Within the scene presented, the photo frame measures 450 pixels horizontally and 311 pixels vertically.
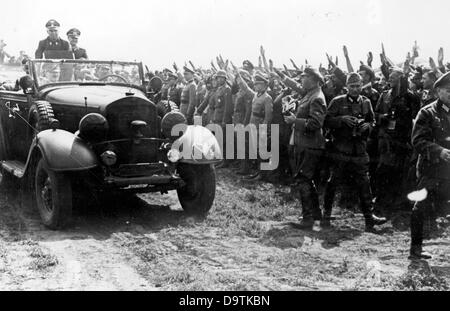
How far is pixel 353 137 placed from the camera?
6551mm

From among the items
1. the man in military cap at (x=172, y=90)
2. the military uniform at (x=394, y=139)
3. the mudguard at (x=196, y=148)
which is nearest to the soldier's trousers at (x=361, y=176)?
the military uniform at (x=394, y=139)

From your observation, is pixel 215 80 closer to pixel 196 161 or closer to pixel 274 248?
pixel 196 161

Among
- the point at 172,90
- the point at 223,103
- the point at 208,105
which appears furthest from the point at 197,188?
the point at 172,90

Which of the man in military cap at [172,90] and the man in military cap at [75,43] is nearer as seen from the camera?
the man in military cap at [75,43]

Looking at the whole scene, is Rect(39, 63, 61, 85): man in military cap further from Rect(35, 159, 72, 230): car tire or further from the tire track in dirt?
the tire track in dirt

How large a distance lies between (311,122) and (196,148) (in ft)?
4.75

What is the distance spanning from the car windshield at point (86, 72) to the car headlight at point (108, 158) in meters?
1.86

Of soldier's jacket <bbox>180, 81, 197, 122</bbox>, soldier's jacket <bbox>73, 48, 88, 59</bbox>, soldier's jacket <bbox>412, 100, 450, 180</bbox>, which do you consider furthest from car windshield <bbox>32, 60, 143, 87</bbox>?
soldier's jacket <bbox>412, 100, 450, 180</bbox>

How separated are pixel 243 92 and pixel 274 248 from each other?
5.21 meters

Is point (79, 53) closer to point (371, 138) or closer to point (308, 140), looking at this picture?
point (308, 140)

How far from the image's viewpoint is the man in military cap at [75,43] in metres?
8.95

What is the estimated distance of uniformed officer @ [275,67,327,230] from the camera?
6480 mm

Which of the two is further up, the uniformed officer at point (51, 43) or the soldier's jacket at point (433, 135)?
the uniformed officer at point (51, 43)

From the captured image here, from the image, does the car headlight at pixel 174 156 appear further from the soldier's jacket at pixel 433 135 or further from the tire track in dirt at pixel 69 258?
the soldier's jacket at pixel 433 135
